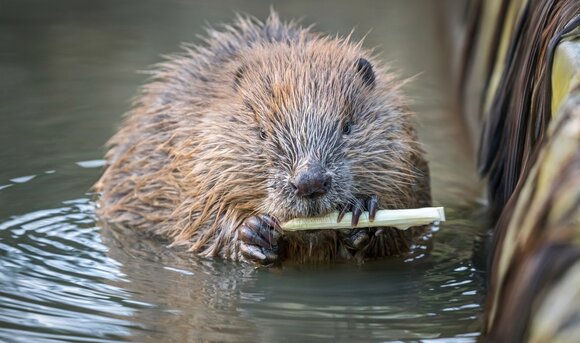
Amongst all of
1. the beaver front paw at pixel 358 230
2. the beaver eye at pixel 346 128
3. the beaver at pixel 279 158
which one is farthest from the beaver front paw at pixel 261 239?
the beaver eye at pixel 346 128

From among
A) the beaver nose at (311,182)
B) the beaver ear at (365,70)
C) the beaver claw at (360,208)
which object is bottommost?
the beaver claw at (360,208)

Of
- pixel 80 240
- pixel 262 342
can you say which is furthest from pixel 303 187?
pixel 80 240

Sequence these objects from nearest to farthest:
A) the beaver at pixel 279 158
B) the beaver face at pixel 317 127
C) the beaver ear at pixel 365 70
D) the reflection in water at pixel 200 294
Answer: the reflection in water at pixel 200 294 → the beaver face at pixel 317 127 → the beaver at pixel 279 158 → the beaver ear at pixel 365 70

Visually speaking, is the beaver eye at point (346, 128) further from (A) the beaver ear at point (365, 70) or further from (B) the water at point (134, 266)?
(B) the water at point (134, 266)

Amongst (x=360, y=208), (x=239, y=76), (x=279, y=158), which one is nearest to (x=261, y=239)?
(x=279, y=158)

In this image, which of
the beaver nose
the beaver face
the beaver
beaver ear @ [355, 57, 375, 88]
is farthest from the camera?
beaver ear @ [355, 57, 375, 88]

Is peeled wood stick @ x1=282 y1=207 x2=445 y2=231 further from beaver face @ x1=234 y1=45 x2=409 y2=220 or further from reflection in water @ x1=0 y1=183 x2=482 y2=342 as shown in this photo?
reflection in water @ x1=0 y1=183 x2=482 y2=342

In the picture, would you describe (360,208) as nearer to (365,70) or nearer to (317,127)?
(317,127)

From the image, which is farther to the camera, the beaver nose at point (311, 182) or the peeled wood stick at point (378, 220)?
the peeled wood stick at point (378, 220)

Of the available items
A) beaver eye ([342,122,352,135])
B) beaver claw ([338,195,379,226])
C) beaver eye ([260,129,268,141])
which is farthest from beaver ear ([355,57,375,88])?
beaver claw ([338,195,379,226])
